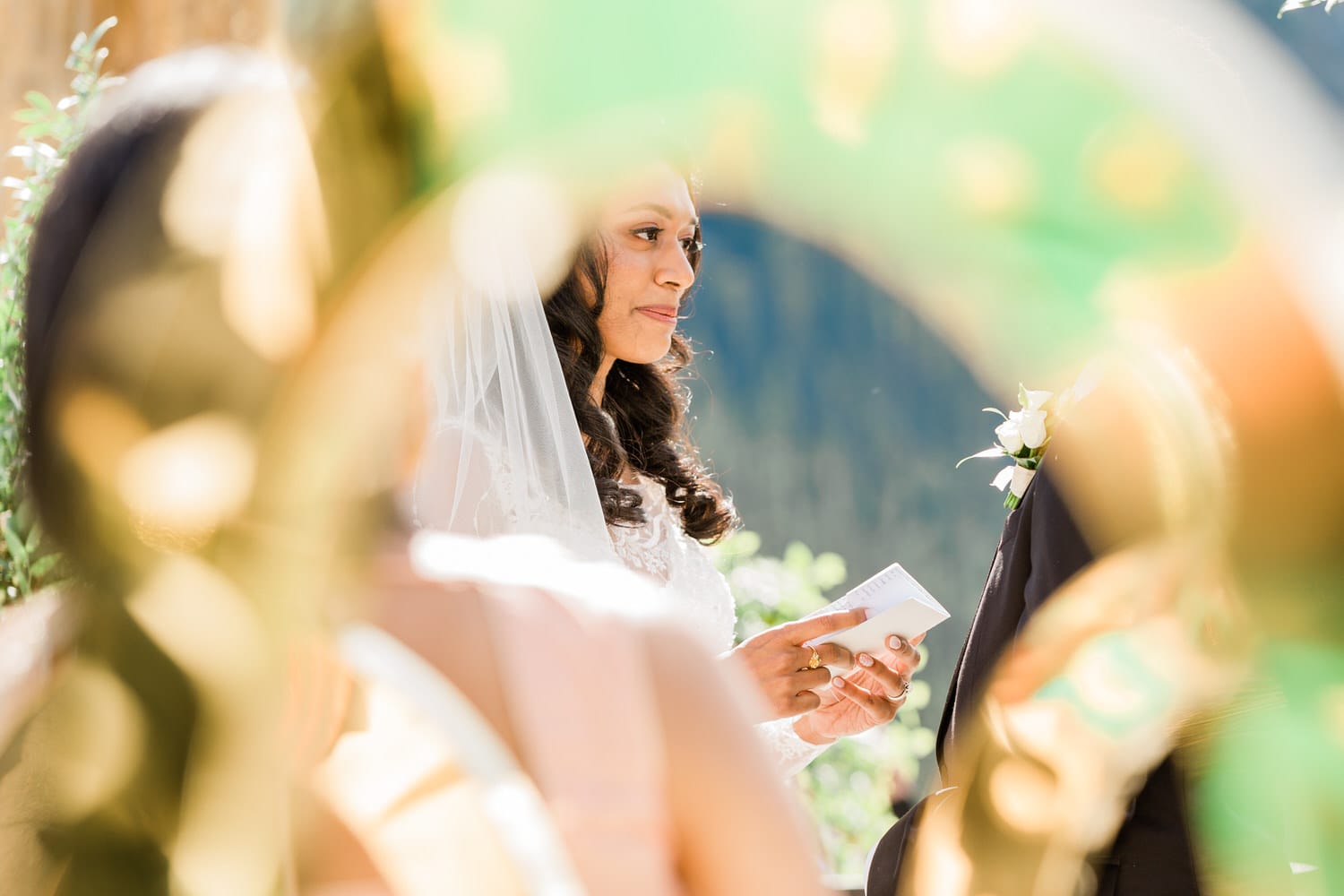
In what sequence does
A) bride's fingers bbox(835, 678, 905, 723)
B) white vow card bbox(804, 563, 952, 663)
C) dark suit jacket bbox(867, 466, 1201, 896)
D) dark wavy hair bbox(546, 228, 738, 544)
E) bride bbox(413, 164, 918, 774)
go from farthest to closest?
dark wavy hair bbox(546, 228, 738, 544), bride's fingers bbox(835, 678, 905, 723), bride bbox(413, 164, 918, 774), white vow card bbox(804, 563, 952, 663), dark suit jacket bbox(867, 466, 1201, 896)

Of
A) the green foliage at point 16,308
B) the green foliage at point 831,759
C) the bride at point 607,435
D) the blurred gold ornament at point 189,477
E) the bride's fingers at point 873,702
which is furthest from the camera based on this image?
Result: the green foliage at point 831,759

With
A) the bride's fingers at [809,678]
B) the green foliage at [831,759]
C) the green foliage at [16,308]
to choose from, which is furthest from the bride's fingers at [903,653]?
the green foliage at [831,759]

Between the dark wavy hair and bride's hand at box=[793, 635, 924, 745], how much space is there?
59cm

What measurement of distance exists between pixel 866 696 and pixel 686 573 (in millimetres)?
502

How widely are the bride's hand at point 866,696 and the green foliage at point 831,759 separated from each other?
143 centimetres

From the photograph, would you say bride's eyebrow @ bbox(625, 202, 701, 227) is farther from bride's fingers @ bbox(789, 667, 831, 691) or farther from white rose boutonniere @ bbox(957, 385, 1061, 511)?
bride's fingers @ bbox(789, 667, 831, 691)

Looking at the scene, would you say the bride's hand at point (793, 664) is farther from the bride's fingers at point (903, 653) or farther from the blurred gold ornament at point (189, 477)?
the blurred gold ornament at point (189, 477)

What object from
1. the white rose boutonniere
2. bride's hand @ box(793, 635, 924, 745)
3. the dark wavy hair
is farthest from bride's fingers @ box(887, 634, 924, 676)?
the dark wavy hair

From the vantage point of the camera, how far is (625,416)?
3.11 meters

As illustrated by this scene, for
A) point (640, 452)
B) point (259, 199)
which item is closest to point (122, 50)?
point (640, 452)

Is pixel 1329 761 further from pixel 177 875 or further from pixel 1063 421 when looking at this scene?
pixel 177 875

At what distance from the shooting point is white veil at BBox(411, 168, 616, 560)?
86.4 inches

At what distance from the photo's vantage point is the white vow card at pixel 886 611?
2125mm

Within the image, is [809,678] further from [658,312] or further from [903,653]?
[658,312]
